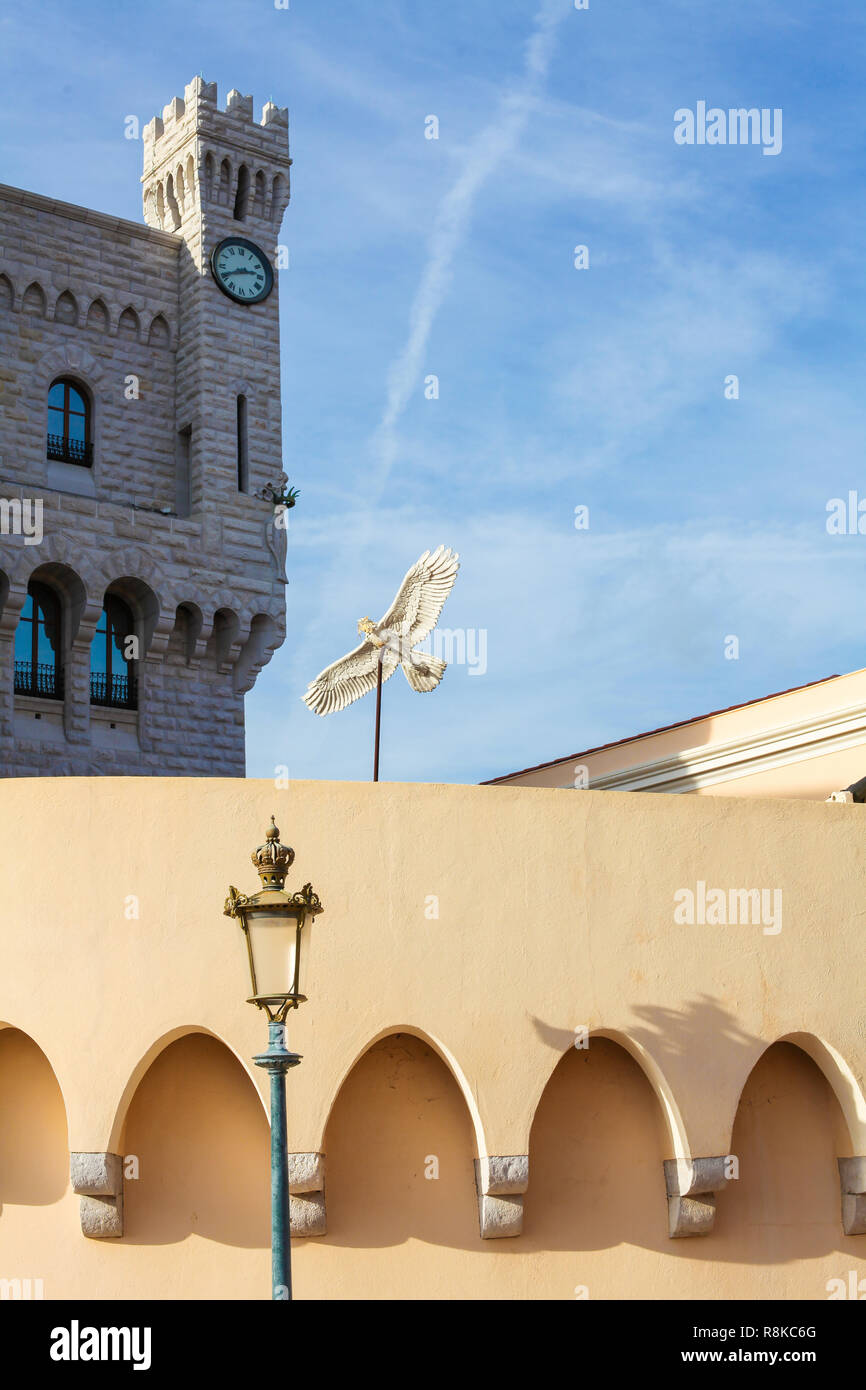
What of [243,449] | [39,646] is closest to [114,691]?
[39,646]

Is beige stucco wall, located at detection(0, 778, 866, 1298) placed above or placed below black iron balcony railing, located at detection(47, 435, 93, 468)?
below

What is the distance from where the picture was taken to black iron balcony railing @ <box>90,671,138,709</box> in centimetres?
2427

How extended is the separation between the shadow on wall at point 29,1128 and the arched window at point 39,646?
1282 centimetres

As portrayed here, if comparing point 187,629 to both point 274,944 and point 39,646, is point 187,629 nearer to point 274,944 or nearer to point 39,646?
point 39,646

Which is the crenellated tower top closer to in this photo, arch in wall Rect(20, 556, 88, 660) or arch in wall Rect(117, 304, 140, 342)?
arch in wall Rect(117, 304, 140, 342)

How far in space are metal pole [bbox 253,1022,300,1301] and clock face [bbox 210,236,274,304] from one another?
61.9 feet


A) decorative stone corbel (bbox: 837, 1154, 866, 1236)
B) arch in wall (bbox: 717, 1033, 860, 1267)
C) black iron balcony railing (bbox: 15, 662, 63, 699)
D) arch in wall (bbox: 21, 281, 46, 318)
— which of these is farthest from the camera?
arch in wall (bbox: 21, 281, 46, 318)

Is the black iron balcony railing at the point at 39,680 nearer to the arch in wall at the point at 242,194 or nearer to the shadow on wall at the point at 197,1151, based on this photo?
the arch in wall at the point at 242,194

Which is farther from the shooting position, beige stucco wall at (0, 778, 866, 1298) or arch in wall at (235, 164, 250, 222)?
arch in wall at (235, 164, 250, 222)

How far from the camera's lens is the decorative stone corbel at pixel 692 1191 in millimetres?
11586

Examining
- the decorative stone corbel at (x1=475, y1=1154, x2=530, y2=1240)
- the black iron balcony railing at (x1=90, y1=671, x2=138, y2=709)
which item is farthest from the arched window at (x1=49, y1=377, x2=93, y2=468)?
the decorative stone corbel at (x1=475, y1=1154, x2=530, y2=1240)

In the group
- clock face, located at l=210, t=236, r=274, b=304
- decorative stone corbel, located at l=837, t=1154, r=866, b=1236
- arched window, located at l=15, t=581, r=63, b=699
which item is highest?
clock face, located at l=210, t=236, r=274, b=304
